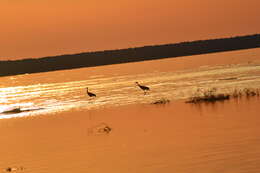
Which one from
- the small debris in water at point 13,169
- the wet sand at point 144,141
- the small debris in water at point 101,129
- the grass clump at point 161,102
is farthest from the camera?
the grass clump at point 161,102

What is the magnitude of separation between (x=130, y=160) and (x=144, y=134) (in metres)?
7.01

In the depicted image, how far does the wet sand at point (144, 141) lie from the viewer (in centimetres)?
2305

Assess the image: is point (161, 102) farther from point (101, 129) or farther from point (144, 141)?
point (144, 141)

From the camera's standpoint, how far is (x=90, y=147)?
29.8 metres

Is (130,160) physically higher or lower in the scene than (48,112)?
lower

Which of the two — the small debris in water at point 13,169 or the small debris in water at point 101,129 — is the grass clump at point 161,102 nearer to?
the small debris in water at point 101,129

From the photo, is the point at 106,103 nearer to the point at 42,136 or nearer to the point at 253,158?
the point at 42,136

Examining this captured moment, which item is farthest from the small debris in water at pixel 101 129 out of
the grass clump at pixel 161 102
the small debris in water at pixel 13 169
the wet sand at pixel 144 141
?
the small debris in water at pixel 13 169

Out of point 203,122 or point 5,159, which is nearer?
point 5,159

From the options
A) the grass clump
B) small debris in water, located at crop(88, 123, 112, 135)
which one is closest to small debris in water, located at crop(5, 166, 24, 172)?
small debris in water, located at crop(88, 123, 112, 135)

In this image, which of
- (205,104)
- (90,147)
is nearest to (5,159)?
(90,147)

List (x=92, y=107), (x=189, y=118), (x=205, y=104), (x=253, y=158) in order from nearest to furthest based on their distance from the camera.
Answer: (x=253, y=158) < (x=189, y=118) < (x=205, y=104) < (x=92, y=107)

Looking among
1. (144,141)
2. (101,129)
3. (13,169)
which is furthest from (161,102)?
(13,169)

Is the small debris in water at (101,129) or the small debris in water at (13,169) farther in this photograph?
the small debris in water at (101,129)
